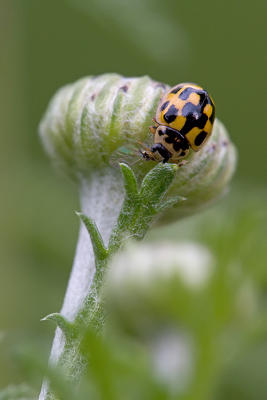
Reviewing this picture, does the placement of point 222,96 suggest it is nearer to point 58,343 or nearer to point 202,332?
point 58,343

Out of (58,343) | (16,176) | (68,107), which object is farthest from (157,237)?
(58,343)

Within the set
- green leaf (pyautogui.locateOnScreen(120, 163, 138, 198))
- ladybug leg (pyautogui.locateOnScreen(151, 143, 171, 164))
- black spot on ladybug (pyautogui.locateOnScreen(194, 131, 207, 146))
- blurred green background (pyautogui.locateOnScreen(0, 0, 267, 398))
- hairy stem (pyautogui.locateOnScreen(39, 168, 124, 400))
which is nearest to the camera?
green leaf (pyautogui.locateOnScreen(120, 163, 138, 198))

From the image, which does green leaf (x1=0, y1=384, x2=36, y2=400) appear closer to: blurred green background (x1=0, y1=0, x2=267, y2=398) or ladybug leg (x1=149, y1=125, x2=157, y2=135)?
ladybug leg (x1=149, y1=125, x2=157, y2=135)

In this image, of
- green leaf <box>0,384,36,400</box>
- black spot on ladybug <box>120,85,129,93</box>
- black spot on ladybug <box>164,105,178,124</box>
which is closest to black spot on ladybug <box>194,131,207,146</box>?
black spot on ladybug <box>164,105,178,124</box>

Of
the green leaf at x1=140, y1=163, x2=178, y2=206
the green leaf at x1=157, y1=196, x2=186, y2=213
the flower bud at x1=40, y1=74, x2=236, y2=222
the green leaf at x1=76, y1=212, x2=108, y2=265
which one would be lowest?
the green leaf at x1=76, y1=212, x2=108, y2=265

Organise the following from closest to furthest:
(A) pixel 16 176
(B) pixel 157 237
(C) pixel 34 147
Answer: (B) pixel 157 237 < (A) pixel 16 176 < (C) pixel 34 147

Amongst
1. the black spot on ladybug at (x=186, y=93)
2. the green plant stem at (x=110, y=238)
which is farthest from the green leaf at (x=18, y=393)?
the black spot on ladybug at (x=186, y=93)

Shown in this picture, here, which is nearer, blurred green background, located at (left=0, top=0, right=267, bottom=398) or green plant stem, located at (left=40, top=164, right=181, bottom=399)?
green plant stem, located at (left=40, top=164, right=181, bottom=399)
